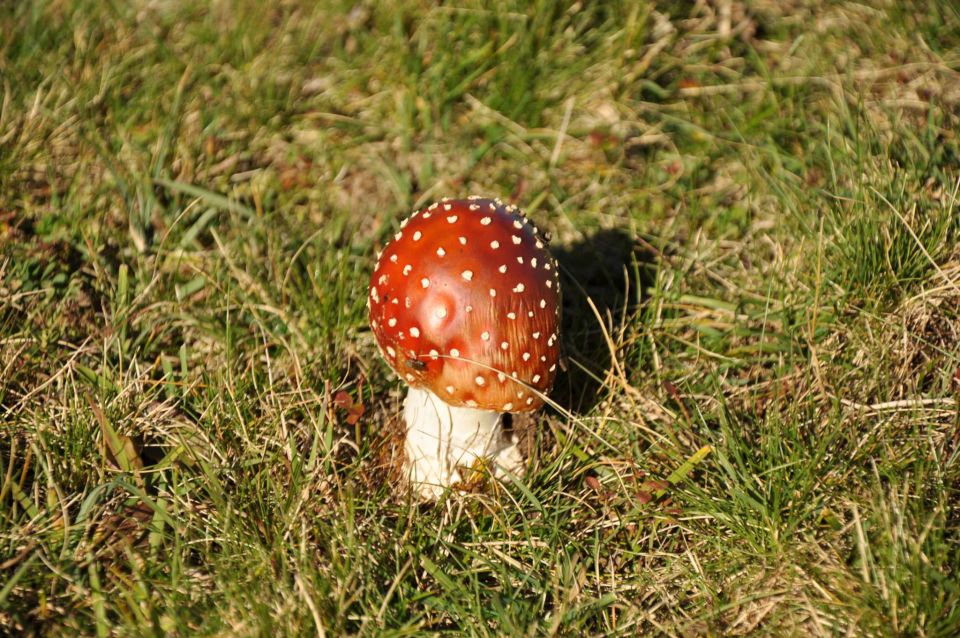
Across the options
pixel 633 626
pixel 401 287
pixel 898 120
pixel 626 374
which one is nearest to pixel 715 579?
pixel 633 626

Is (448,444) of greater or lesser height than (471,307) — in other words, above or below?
below

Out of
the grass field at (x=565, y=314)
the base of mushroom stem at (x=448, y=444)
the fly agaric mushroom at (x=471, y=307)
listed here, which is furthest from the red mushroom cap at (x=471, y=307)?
the grass field at (x=565, y=314)

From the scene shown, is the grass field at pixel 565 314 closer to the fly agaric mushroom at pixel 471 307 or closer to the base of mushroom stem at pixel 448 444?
the base of mushroom stem at pixel 448 444

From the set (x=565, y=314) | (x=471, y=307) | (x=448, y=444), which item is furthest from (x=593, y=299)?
(x=471, y=307)

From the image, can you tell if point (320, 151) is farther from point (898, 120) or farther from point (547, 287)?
point (898, 120)

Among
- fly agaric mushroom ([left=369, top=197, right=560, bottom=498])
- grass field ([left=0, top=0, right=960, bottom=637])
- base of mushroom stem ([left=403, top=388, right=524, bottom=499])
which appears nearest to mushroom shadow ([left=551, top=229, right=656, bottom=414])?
grass field ([left=0, top=0, right=960, bottom=637])

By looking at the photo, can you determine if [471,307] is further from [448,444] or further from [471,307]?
[448,444]
